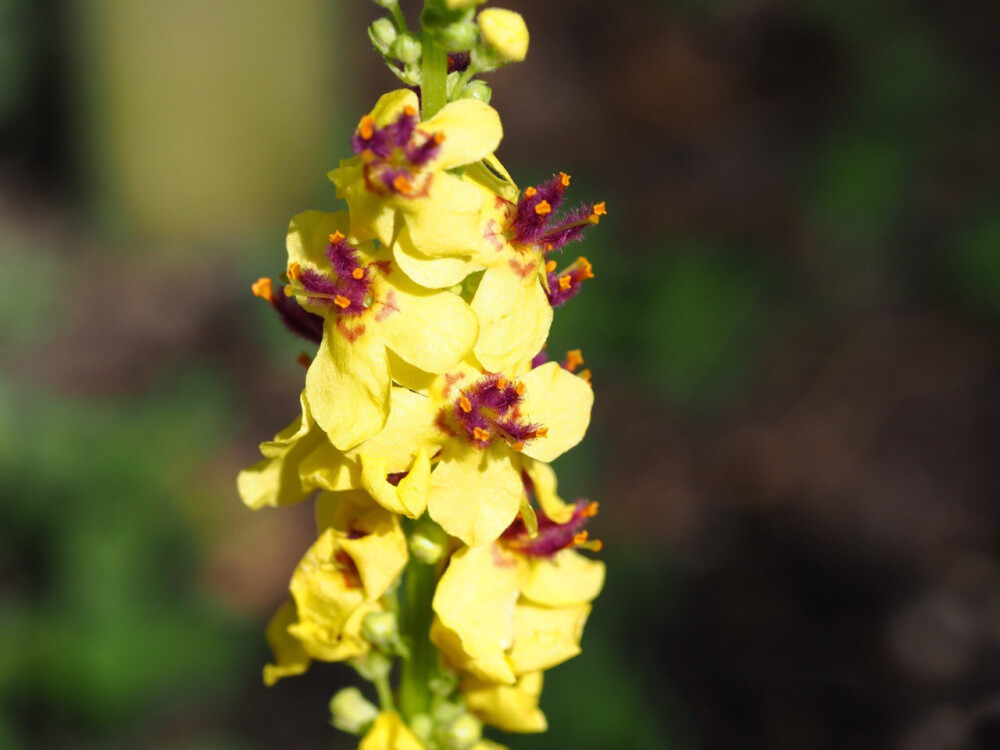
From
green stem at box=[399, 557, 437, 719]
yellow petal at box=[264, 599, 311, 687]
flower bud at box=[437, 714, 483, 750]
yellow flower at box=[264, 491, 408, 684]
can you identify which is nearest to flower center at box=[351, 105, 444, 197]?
yellow flower at box=[264, 491, 408, 684]

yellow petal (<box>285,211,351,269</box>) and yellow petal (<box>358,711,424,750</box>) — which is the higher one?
yellow petal (<box>285,211,351,269</box>)

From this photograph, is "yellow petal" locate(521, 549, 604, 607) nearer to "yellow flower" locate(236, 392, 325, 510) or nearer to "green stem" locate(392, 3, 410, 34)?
"yellow flower" locate(236, 392, 325, 510)

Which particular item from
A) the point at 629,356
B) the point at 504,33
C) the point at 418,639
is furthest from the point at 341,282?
the point at 629,356

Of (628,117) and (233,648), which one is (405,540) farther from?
(628,117)

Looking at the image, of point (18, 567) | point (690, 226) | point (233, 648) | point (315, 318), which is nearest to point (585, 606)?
point (315, 318)

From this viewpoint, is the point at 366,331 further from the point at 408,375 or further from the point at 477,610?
the point at 477,610
